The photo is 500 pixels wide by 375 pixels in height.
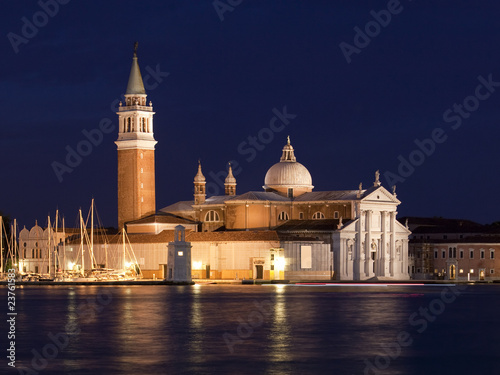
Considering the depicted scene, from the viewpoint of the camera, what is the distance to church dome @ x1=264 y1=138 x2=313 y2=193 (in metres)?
91.9

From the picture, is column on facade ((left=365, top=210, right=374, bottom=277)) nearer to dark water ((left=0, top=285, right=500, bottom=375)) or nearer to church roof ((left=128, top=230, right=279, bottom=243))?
church roof ((left=128, top=230, right=279, bottom=243))

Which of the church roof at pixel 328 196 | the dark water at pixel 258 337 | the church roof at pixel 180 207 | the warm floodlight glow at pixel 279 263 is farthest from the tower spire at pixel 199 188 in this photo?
the dark water at pixel 258 337

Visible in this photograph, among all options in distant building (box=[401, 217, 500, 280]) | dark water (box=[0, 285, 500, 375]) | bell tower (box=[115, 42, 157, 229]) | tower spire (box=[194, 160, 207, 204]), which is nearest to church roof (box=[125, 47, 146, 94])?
bell tower (box=[115, 42, 157, 229])

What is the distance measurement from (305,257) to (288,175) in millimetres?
11528

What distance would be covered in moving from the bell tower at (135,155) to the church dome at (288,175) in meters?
9.46

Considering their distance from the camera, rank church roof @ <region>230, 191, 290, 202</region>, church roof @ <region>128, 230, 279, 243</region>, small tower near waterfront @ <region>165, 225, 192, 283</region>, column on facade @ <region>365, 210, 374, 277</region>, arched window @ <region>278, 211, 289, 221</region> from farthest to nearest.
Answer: arched window @ <region>278, 211, 289, 221</region> < church roof @ <region>230, 191, 290, 202</region> < column on facade @ <region>365, 210, 374, 277</region> < church roof @ <region>128, 230, 279, 243</region> < small tower near waterfront @ <region>165, 225, 192, 283</region>

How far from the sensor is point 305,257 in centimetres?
8231

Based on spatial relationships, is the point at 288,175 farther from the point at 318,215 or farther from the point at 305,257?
the point at 305,257

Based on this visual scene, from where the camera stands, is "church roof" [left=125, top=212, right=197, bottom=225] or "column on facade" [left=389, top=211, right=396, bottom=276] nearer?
"column on facade" [left=389, top=211, right=396, bottom=276]

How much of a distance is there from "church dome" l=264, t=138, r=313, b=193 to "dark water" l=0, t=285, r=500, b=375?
39.5 m

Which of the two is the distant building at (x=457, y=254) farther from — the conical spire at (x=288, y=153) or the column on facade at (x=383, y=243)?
the conical spire at (x=288, y=153)

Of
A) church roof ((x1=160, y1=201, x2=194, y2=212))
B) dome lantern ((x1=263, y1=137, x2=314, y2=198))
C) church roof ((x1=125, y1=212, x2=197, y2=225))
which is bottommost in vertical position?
church roof ((x1=125, y1=212, x2=197, y2=225))

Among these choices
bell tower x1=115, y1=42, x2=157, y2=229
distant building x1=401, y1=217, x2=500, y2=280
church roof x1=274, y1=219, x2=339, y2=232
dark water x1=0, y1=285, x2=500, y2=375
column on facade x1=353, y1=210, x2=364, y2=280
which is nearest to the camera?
dark water x1=0, y1=285, x2=500, y2=375

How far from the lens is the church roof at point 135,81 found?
9162 centimetres
